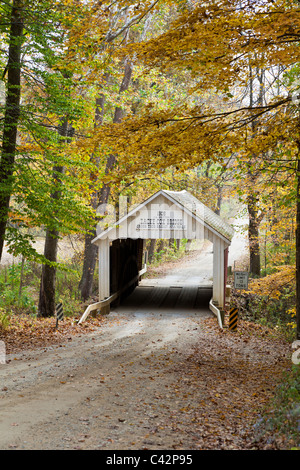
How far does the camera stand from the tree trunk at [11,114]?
10.4 metres

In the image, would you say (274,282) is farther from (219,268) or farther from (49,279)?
(49,279)

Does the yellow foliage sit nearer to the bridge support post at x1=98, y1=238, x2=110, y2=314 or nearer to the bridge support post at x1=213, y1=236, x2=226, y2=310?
the bridge support post at x1=213, y1=236, x2=226, y2=310

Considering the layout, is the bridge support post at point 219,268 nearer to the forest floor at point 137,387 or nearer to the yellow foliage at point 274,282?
the yellow foliage at point 274,282

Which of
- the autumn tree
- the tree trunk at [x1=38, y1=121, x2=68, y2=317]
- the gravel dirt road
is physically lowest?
the gravel dirt road

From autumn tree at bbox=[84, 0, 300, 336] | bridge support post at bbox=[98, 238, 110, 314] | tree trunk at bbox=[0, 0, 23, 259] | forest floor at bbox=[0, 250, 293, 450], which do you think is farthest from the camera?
bridge support post at bbox=[98, 238, 110, 314]

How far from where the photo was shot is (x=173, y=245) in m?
40.5

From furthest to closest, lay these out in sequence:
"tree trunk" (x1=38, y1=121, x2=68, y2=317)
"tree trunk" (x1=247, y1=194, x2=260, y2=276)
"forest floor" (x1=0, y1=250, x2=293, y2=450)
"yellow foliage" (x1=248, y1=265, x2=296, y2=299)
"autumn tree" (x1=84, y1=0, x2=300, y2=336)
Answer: "tree trunk" (x1=247, y1=194, x2=260, y2=276), "tree trunk" (x1=38, y1=121, x2=68, y2=317), "yellow foliage" (x1=248, y1=265, x2=296, y2=299), "autumn tree" (x1=84, y1=0, x2=300, y2=336), "forest floor" (x1=0, y1=250, x2=293, y2=450)

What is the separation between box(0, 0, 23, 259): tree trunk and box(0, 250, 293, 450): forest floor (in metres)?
3.85

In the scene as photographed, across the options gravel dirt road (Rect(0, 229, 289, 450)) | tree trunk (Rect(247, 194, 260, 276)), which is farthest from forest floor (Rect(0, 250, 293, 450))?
tree trunk (Rect(247, 194, 260, 276))

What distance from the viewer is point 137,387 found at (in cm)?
748

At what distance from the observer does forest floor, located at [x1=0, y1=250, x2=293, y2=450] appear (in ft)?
17.2

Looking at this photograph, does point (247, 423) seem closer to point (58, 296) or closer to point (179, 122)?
point (179, 122)

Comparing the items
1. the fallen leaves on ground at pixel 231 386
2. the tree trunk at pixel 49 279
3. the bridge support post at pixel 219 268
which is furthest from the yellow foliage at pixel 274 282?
the tree trunk at pixel 49 279

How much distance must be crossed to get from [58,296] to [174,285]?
6554mm
